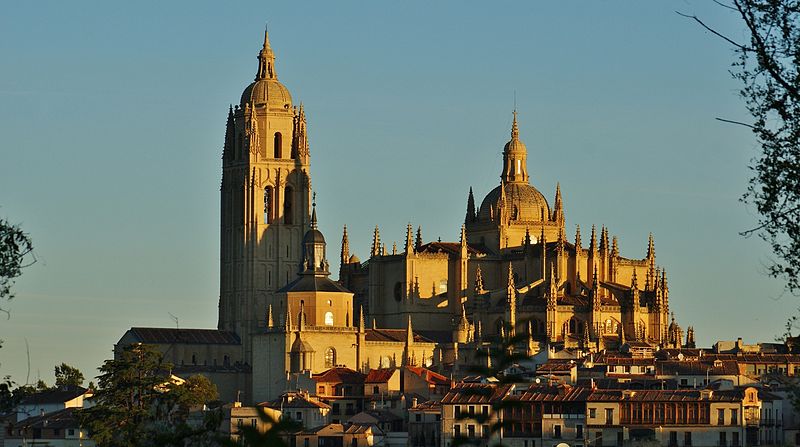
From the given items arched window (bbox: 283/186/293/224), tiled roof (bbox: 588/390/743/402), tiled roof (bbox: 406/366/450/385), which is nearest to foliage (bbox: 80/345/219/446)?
tiled roof (bbox: 588/390/743/402)

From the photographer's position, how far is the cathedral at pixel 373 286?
4798 inches

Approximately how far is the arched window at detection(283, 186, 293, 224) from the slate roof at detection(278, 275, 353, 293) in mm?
12396

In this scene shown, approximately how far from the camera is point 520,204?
13612 cm

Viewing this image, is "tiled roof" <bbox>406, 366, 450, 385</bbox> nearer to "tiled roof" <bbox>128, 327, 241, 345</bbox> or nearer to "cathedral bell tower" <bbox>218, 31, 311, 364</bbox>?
"tiled roof" <bbox>128, 327, 241, 345</bbox>

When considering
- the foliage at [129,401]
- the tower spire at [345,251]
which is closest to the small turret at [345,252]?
the tower spire at [345,251]

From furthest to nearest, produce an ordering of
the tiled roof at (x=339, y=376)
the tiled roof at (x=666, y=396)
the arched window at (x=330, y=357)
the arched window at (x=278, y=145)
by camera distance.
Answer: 1. the arched window at (x=278, y=145)
2. the arched window at (x=330, y=357)
3. the tiled roof at (x=339, y=376)
4. the tiled roof at (x=666, y=396)

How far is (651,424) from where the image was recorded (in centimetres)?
9088

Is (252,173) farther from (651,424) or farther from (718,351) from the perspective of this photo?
(651,424)

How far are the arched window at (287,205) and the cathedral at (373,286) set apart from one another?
0.06 meters

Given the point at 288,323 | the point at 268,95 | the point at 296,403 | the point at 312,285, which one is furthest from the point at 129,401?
the point at 268,95

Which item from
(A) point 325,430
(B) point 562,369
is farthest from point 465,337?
(A) point 325,430

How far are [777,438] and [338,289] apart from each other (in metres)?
37.4

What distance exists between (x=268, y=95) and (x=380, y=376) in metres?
29.5

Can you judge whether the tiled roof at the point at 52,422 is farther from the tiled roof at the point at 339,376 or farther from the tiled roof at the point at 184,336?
the tiled roof at the point at 184,336
